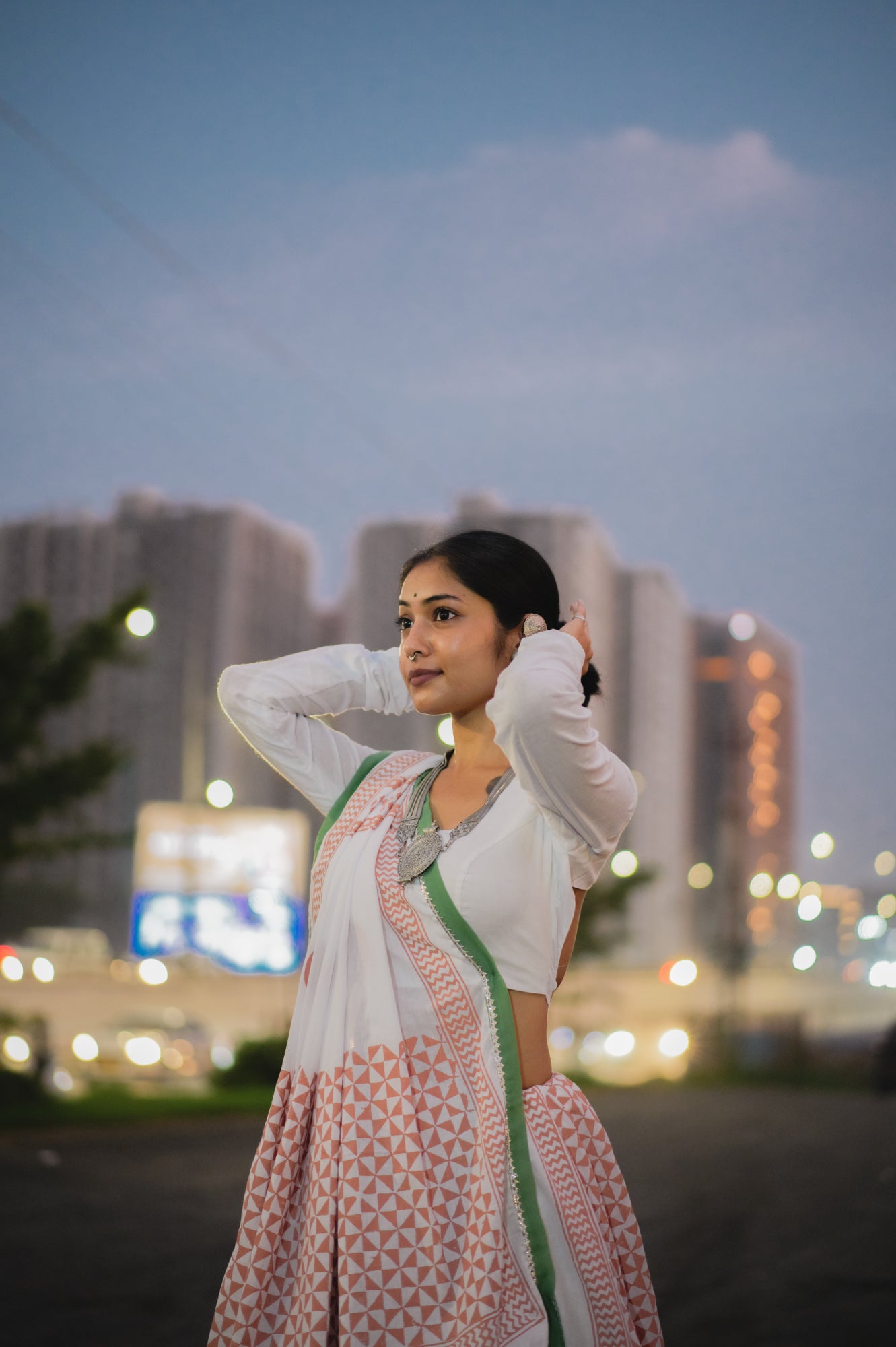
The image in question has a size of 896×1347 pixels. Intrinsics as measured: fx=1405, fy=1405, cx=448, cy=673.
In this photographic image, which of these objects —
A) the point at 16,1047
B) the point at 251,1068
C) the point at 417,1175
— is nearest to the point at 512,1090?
the point at 417,1175

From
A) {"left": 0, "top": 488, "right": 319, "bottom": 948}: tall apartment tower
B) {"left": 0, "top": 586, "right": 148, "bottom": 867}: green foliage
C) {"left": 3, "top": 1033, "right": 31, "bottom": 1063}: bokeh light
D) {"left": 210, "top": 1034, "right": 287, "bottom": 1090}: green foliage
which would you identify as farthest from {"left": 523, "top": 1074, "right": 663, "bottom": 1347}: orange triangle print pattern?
{"left": 0, "top": 488, "right": 319, "bottom": 948}: tall apartment tower

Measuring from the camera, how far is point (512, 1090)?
1.74 metres

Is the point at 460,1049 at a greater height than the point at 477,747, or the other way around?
the point at 477,747

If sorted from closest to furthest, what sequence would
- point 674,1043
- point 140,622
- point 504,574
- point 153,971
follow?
point 504,574, point 674,1043, point 140,622, point 153,971

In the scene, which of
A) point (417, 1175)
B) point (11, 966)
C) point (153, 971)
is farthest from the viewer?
point (153, 971)

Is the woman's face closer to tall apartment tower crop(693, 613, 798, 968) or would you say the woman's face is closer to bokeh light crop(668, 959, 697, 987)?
bokeh light crop(668, 959, 697, 987)

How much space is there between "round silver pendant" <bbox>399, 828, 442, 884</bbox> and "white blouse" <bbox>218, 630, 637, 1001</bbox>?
0.02m

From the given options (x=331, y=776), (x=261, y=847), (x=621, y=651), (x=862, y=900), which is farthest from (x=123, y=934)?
(x=331, y=776)

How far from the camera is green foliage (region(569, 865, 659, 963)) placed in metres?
18.6

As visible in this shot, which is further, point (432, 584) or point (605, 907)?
point (605, 907)

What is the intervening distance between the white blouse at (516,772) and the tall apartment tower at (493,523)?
14.3 meters

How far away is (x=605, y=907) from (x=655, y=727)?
26.7ft

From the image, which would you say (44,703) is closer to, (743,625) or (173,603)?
(743,625)

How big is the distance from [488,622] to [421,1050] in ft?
1.86
